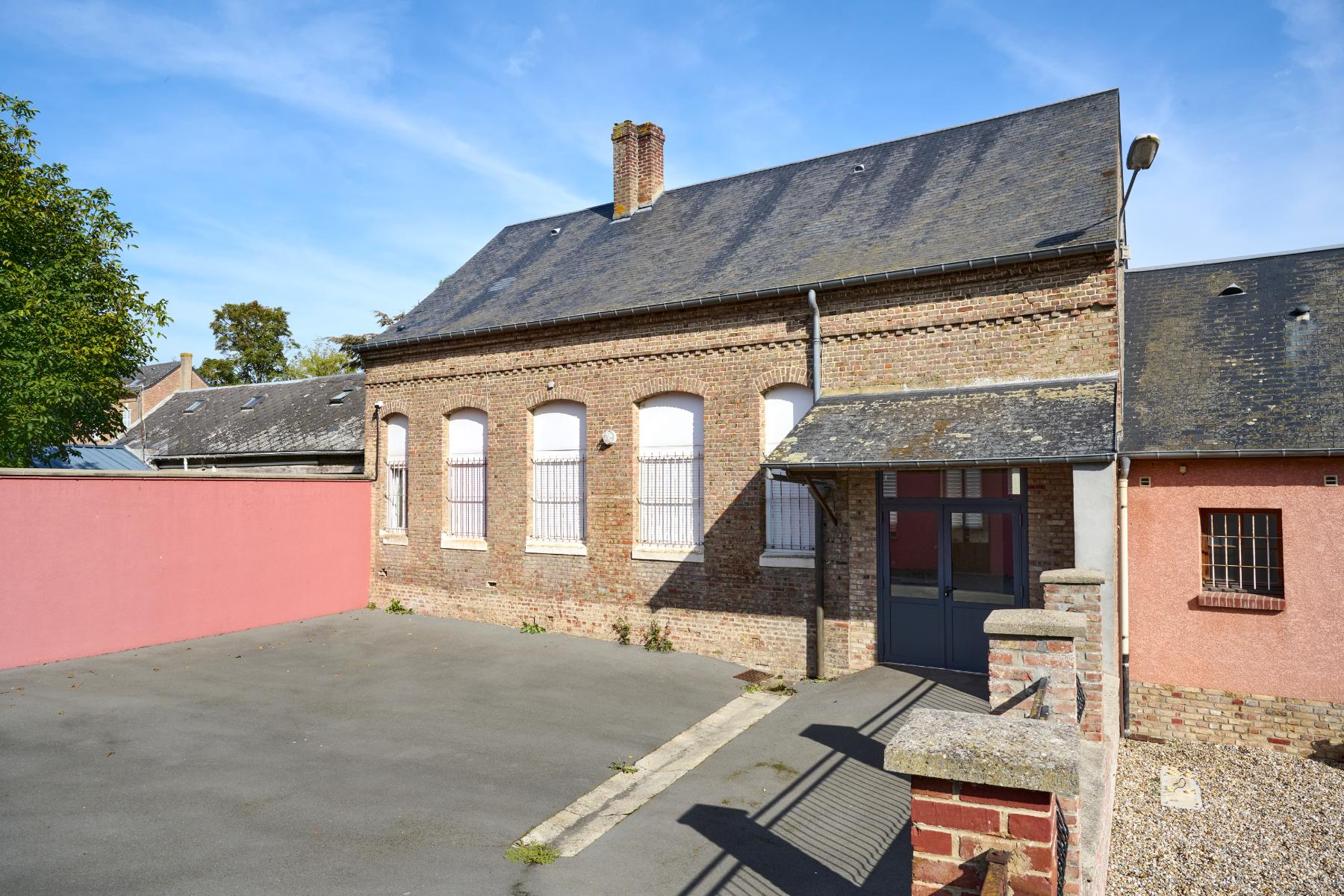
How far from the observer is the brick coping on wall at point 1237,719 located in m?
8.93

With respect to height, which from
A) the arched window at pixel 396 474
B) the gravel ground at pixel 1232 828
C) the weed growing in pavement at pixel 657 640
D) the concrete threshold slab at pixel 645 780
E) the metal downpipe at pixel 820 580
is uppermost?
the arched window at pixel 396 474

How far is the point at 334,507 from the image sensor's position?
593 inches

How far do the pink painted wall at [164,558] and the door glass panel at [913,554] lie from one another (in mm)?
10042

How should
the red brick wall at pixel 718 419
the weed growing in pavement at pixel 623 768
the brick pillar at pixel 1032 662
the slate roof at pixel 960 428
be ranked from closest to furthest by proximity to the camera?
the brick pillar at pixel 1032 662, the weed growing in pavement at pixel 623 768, the slate roof at pixel 960 428, the red brick wall at pixel 718 419

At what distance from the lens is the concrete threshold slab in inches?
246

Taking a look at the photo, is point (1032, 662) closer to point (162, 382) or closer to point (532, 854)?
point (532, 854)

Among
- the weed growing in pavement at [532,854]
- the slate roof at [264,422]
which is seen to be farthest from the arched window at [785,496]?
the slate roof at [264,422]

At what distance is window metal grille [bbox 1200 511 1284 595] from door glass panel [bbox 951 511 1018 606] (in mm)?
2377

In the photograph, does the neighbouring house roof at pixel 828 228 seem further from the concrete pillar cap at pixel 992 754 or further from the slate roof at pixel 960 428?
the concrete pillar cap at pixel 992 754

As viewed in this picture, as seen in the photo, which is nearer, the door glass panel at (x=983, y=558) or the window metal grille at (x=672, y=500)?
the door glass panel at (x=983, y=558)

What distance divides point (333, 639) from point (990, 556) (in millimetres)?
9722

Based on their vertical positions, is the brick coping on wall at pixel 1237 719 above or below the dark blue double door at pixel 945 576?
below

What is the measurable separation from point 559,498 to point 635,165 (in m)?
7.21

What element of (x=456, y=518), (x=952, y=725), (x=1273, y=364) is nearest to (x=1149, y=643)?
(x=1273, y=364)
